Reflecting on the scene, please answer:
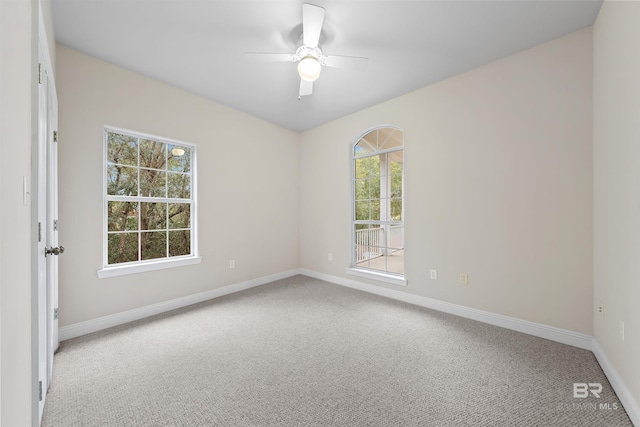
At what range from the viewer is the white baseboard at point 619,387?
1449mm

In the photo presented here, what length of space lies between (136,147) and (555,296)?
4.55 m

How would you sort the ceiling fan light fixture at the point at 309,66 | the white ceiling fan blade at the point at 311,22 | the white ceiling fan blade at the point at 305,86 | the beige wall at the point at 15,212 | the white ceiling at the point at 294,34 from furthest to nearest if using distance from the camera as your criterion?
1. the white ceiling fan blade at the point at 305,86
2. the ceiling fan light fixture at the point at 309,66
3. the white ceiling at the point at 294,34
4. the white ceiling fan blade at the point at 311,22
5. the beige wall at the point at 15,212

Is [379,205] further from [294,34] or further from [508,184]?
[294,34]

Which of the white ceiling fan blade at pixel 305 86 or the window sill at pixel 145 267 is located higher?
the white ceiling fan blade at pixel 305 86

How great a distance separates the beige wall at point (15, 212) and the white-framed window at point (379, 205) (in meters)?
3.29

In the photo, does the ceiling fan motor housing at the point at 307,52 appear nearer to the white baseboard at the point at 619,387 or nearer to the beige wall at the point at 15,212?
the beige wall at the point at 15,212

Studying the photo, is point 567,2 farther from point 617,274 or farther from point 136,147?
point 136,147

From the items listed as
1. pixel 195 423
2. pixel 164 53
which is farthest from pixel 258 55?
pixel 195 423

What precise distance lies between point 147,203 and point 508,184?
3.95 m

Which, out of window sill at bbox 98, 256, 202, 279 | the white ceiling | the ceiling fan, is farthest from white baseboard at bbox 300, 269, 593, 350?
the ceiling fan

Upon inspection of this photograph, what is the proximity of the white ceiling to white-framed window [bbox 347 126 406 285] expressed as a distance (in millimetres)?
878

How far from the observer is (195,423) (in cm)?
147

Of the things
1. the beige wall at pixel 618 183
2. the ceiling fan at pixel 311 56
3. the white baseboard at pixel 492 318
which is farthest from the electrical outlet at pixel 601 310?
the ceiling fan at pixel 311 56

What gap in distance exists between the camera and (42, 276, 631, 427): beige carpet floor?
1.52 metres
